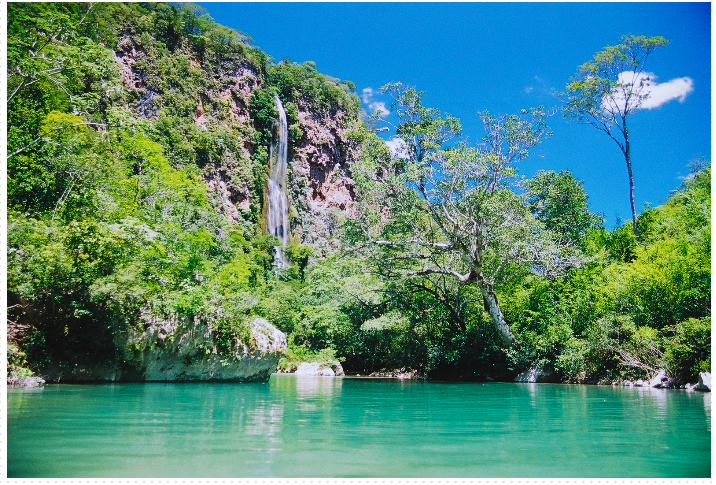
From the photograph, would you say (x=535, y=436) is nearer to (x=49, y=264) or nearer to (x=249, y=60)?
(x=49, y=264)

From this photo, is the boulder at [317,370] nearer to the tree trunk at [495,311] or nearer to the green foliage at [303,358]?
the green foliage at [303,358]

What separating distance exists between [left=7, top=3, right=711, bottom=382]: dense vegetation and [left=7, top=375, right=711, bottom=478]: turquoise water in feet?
16.2

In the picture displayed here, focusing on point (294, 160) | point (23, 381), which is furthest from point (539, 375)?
point (294, 160)

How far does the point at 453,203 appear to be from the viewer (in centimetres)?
1816

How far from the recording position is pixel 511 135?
59.9ft

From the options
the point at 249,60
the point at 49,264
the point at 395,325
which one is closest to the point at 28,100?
the point at 49,264

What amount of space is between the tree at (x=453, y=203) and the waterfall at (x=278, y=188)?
2775cm

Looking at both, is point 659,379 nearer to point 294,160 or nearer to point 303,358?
point 303,358

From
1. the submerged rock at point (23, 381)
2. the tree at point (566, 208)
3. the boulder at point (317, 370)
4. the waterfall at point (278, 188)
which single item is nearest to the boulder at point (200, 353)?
the submerged rock at point (23, 381)

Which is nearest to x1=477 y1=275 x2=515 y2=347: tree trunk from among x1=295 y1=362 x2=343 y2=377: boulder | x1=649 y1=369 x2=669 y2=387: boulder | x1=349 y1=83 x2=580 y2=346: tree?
x1=349 y1=83 x2=580 y2=346: tree

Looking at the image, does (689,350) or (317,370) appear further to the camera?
(317,370)

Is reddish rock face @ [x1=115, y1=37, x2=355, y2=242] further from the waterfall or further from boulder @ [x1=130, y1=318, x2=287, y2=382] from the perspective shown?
boulder @ [x1=130, y1=318, x2=287, y2=382]

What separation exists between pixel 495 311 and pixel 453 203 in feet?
14.4

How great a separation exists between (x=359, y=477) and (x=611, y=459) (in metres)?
2.04
